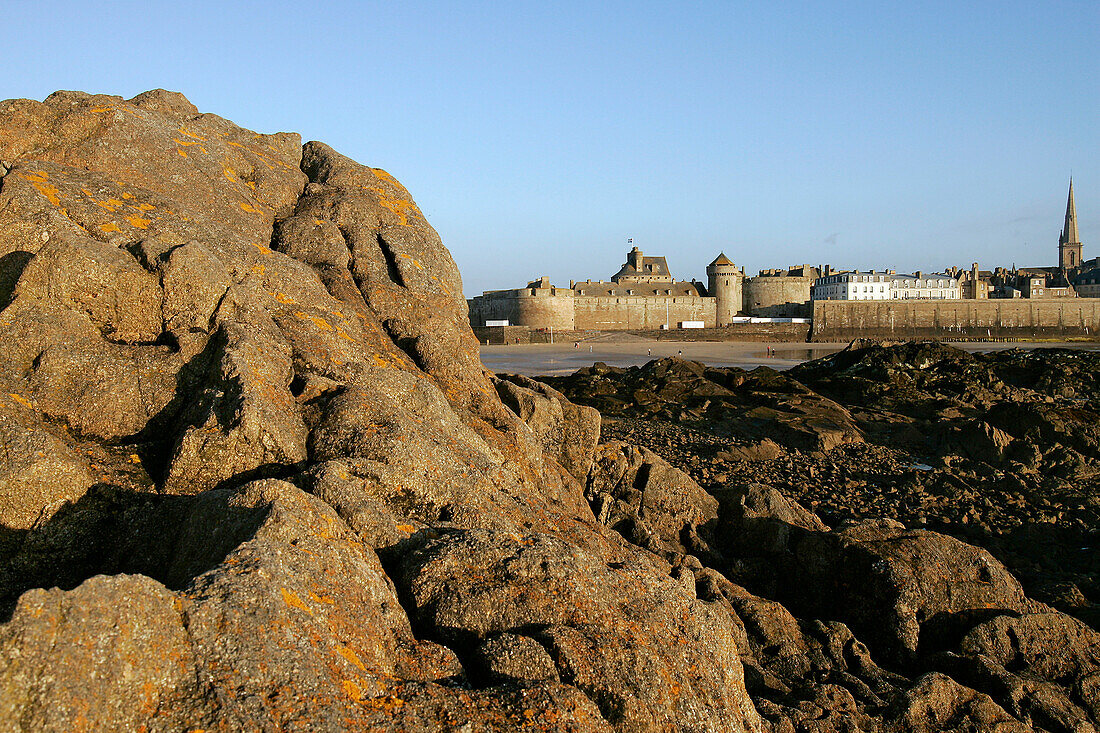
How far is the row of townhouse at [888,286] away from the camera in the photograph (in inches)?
4281

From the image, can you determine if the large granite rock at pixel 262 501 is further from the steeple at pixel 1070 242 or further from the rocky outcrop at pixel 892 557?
the steeple at pixel 1070 242

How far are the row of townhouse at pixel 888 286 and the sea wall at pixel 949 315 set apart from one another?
20.7 metres

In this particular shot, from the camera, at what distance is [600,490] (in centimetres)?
966

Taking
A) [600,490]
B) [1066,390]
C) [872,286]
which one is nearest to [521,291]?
[872,286]

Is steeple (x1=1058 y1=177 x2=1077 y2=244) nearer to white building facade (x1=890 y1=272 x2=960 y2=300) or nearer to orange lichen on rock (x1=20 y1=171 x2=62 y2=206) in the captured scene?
white building facade (x1=890 y1=272 x2=960 y2=300)

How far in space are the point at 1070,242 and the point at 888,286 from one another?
8369cm

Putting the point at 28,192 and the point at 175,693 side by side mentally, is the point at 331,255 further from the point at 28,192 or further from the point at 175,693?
the point at 175,693

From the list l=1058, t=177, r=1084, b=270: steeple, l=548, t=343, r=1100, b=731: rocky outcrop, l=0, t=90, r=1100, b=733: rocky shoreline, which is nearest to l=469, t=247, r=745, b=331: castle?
l=548, t=343, r=1100, b=731: rocky outcrop

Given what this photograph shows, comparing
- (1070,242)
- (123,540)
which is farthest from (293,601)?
(1070,242)

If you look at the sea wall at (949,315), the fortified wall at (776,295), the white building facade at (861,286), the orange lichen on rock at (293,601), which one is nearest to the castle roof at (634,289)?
the fortified wall at (776,295)

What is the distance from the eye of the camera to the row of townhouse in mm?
108750

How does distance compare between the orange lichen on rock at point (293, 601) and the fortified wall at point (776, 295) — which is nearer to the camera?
the orange lichen on rock at point (293, 601)

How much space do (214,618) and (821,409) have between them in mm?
21019

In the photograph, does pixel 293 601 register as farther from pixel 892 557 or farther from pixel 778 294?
pixel 778 294
